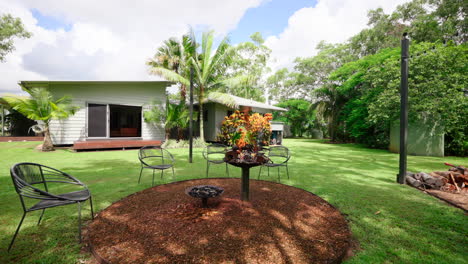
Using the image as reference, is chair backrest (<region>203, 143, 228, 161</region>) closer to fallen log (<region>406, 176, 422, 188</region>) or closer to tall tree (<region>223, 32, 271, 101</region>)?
fallen log (<region>406, 176, 422, 188</region>)

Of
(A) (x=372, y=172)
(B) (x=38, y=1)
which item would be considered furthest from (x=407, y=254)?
(B) (x=38, y=1)

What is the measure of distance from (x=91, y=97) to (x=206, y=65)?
6972mm

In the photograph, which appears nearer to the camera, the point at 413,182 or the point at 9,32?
the point at 413,182

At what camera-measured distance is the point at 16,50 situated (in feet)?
62.8

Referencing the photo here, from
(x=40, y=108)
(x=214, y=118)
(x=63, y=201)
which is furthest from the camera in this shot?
(x=214, y=118)

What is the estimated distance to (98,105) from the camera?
1159cm

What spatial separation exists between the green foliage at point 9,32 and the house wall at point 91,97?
15428 mm

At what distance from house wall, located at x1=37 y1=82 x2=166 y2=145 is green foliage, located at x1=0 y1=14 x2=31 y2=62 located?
50.6ft

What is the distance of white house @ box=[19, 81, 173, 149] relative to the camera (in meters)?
10.6

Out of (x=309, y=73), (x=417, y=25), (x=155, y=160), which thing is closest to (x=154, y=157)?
(x=155, y=160)

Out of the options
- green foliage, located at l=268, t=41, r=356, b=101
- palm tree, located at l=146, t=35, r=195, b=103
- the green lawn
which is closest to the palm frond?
palm tree, located at l=146, t=35, r=195, b=103

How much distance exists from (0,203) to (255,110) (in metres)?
13.1

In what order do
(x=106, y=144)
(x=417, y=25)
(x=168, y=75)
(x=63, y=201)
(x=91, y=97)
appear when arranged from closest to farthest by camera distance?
(x=63, y=201) → (x=106, y=144) → (x=91, y=97) → (x=168, y=75) → (x=417, y=25)

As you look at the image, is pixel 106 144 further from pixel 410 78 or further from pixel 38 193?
pixel 410 78
